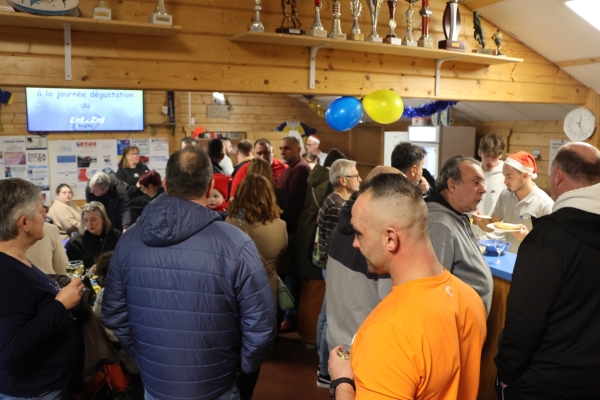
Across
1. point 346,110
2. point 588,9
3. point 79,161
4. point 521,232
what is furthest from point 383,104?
point 79,161

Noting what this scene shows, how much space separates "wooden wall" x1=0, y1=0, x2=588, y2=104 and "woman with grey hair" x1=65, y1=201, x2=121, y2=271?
1031 mm

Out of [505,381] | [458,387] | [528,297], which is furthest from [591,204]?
[458,387]

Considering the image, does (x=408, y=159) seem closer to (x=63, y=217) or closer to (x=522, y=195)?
(x=522, y=195)

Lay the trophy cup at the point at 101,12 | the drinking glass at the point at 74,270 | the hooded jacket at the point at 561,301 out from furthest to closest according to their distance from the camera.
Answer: the trophy cup at the point at 101,12 → the drinking glass at the point at 74,270 → the hooded jacket at the point at 561,301

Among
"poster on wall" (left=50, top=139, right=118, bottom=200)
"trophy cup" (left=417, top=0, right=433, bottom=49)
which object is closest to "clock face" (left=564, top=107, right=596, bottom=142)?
"trophy cup" (left=417, top=0, right=433, bottom=49)

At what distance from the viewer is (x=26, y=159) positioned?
6598 mm

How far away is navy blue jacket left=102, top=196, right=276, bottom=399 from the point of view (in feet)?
6.16

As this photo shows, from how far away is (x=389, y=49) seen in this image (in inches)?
151

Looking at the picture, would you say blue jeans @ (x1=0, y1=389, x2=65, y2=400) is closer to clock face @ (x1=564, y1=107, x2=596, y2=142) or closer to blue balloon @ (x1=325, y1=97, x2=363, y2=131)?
blue balloon @ (x1=325, y1=97, x2=363, y2=131)

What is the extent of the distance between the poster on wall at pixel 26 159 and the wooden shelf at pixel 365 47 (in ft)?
14.2

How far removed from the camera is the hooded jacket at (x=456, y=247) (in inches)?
84.0

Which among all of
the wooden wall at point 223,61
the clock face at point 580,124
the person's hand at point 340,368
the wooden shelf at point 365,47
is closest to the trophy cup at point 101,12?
the wooden wall at point 223,61

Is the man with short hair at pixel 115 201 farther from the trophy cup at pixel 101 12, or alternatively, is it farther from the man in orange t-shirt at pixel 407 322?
the man in orange t-shirt at pixel 407 322

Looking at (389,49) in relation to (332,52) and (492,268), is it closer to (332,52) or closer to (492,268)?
(332,52)
